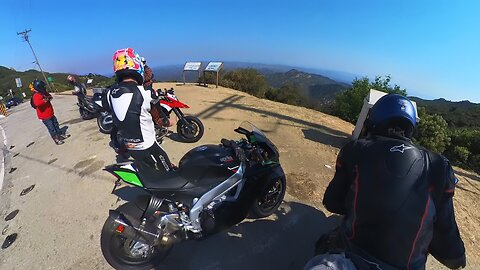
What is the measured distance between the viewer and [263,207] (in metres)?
3.87

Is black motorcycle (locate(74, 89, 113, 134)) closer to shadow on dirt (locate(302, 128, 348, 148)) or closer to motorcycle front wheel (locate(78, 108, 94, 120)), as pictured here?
motorcycle front wheel (locate(78, 108, 94, 120))

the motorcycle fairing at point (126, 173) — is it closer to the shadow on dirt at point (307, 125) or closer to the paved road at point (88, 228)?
the paved road at point (88, 228)

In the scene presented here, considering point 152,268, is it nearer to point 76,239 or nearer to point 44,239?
point 76,239

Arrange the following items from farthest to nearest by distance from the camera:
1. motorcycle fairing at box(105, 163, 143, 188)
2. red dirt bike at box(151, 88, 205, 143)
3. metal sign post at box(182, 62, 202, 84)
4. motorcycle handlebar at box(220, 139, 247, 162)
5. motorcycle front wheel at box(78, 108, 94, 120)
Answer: metal sign post at box(182, 62, 202, 84) → motorcycle front wheel at box(78, 108, 94, 120) → red dirt bike at box(151, 88, 205, 143) → motorcycle handlebar at box(220, 139, 247, 162) → motorcycle fairing at box(105, 163, 143, 188)

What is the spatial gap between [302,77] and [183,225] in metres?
125

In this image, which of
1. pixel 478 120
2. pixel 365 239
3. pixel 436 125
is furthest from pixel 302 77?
pixel 365 239

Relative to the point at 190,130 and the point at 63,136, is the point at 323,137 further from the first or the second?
the point at 63,136

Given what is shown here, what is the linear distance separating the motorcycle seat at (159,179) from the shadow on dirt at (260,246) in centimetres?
106

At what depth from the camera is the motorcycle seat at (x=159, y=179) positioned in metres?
2.70


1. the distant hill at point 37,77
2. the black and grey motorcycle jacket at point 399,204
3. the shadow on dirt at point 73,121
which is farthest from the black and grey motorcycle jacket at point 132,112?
the distant hill at point 37,77

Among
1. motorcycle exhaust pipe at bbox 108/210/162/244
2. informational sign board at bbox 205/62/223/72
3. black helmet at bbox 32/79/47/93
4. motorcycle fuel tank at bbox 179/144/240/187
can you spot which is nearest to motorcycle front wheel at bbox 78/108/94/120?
black helmet at bbox 32/79/47/93

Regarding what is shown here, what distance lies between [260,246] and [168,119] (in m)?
3.81

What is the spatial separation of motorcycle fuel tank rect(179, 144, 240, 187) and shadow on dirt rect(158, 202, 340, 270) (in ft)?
3.09

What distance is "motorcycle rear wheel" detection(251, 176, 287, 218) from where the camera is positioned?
3.68 meters
